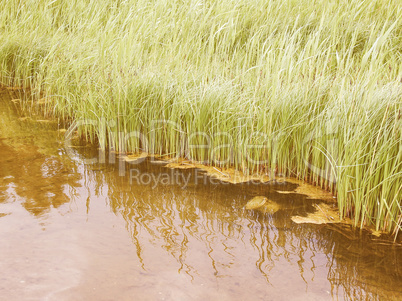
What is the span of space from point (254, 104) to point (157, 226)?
1.10m

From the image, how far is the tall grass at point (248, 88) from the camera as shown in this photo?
2395 millimetres

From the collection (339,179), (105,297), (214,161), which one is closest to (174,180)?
(214,161)

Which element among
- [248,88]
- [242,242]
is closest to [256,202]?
[242,242]

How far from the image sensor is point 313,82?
9.80 ft

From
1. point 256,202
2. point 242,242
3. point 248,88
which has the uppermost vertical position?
point 248,88

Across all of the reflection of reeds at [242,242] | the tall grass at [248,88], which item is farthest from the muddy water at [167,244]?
the tall grass at [248,88]

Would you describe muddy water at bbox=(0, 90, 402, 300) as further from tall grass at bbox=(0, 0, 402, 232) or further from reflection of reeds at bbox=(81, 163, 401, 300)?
tall grass at bbox=(0, 0, 402, 232)

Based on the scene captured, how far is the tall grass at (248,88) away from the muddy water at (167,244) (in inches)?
11.1

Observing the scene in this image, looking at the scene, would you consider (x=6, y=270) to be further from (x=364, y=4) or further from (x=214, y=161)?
(x=364, y=4)

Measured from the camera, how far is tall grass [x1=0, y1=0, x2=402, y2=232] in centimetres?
239

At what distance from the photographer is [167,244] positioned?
2160 mm

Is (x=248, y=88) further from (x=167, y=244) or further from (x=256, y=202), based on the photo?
(x=167, y=244)

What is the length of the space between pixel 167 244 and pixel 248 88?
1.43m

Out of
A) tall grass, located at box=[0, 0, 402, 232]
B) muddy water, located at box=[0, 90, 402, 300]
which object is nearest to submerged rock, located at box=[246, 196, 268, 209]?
muddy water, located at box=[0, 90, 402, 300]
